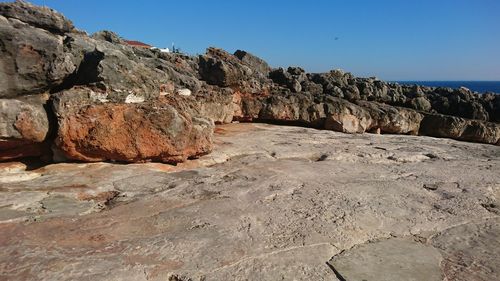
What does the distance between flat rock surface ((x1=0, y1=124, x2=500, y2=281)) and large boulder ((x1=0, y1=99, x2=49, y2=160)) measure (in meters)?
0.22

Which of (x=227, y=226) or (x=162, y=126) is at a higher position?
(x=162, y=126)

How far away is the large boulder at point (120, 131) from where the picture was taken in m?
5.93

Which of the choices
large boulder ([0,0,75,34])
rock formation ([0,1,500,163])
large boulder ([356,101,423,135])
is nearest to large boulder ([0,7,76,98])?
rock formation ([0,1,500,163])

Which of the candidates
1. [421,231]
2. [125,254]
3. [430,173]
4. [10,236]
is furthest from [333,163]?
[10,236]

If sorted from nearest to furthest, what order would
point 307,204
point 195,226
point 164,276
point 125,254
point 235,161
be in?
1. point 164,276
2. point 125,254
3. point 195,226
4. point 307,204
5. point 235,161

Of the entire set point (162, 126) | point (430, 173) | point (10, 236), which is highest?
point (162, 126)

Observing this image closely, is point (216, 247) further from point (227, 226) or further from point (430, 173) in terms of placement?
point (430, 173)

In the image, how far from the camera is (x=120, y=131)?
20.2ft

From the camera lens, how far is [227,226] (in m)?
4.20

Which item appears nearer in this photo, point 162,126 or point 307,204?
point 307,204

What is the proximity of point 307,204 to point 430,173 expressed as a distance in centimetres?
273

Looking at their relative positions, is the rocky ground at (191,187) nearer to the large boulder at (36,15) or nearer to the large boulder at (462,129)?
the large boulder at (36,15)

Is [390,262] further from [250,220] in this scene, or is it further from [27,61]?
[27,61]

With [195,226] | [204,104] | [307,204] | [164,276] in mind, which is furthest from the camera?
[204,104]
